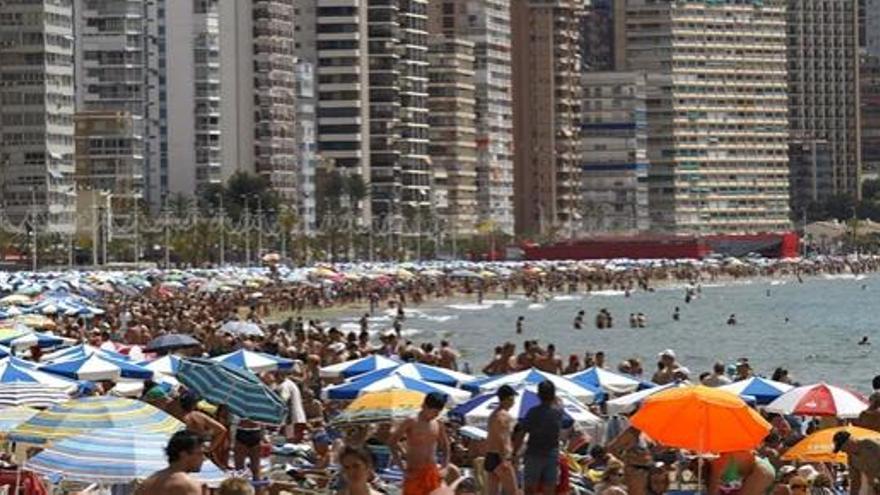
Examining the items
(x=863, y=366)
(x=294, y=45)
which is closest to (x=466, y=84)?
(x=294, y=45)

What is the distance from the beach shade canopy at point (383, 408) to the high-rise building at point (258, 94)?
135m

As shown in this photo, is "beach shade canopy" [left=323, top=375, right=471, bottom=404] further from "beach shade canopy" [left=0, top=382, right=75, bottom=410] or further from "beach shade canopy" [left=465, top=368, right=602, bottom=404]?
"beach shade canopy" [left=0, top=382, right=75, bottom=410]

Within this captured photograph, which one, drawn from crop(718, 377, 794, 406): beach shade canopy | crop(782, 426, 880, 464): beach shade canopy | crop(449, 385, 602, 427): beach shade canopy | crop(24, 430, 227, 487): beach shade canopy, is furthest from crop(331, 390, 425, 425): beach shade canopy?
crop(24, 430, 227, 487): beach shade canopy

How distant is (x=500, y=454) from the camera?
67.0 ft

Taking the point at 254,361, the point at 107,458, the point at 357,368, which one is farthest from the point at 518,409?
the point at 254,361

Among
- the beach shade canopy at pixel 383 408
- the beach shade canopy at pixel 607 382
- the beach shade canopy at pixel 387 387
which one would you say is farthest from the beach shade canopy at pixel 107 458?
the beach shade canopy at pixel 607 382

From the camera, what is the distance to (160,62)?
517 ft

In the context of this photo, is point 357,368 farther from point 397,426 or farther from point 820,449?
point 820,449

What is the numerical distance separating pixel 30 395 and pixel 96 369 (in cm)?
545

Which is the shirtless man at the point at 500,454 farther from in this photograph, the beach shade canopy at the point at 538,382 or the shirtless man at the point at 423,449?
the beach shade canopy at the point at 538,382

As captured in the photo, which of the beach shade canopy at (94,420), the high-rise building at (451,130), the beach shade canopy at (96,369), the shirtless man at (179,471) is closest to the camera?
the shirtless man at (179,471)

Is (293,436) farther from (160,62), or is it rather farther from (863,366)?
(160,62)

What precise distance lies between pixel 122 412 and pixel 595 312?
93.8m

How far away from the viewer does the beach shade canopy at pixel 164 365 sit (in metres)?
31.0
